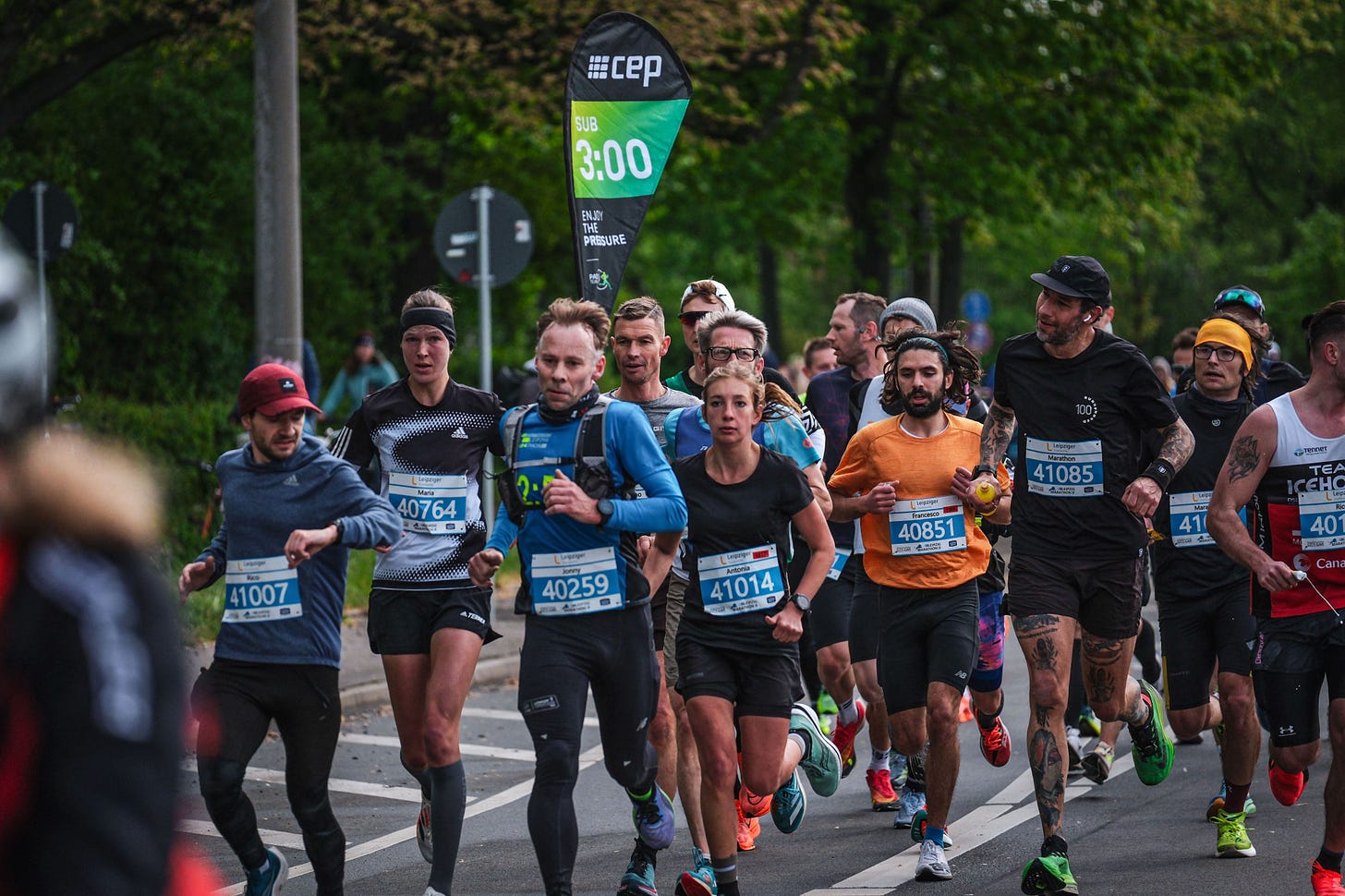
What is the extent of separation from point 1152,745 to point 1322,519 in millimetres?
1734

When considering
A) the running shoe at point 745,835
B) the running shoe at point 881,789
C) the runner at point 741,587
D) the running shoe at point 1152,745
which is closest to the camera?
the runner at point 741,587

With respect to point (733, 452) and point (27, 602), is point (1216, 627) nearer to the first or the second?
point (733, 452)

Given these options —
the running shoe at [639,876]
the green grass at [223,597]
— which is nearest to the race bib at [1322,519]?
the running shoe at [639,876]

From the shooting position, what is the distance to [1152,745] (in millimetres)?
7559

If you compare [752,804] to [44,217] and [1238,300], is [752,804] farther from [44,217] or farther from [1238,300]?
[44,217]

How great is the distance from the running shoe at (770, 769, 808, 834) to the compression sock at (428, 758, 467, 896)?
1302mm

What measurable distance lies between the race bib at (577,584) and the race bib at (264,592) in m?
0.79

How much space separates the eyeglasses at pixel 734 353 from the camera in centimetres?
693

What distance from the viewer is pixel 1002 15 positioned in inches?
958

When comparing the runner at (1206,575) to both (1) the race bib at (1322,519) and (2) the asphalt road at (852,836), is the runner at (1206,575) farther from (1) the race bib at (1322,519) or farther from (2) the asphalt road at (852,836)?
(1) the race bib at (1322,519)

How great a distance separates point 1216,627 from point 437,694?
11.3 feet

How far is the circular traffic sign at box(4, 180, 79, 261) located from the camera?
1453 centimetres

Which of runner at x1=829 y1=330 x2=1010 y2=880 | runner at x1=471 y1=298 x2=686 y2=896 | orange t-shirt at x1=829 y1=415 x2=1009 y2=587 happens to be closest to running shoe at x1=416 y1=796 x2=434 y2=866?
runner at x1=471 y1=298 x2=686 y2=896

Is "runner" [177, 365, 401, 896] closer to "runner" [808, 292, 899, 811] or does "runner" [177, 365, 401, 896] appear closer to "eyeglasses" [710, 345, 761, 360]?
"eyeglasses" [710, 345, 761, 360]
